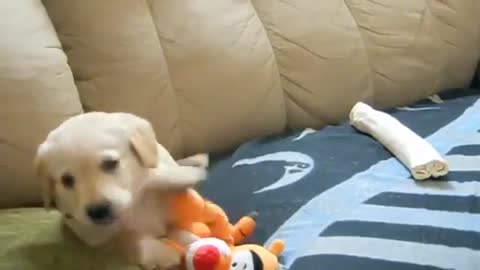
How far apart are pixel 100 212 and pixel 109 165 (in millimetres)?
72

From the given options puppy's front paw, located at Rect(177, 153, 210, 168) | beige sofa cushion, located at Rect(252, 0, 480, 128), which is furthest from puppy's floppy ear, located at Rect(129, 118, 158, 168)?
beige sofa cushion, located at Rect(252, 0, 480, 128)

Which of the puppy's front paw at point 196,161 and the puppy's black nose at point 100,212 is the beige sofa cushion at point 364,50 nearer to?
the puppy's front paw at point 196,161

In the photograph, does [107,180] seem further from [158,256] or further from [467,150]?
[467,150]

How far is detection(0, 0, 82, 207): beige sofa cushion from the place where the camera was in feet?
5.11

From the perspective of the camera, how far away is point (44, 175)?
4.28 feet

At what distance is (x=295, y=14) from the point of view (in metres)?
1.93

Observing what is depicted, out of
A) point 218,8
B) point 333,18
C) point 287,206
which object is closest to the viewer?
point 287,206

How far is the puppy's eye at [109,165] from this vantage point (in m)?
1.26

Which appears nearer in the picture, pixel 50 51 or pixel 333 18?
pixel 50 51

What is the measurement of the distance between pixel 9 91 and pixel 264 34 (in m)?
0.60

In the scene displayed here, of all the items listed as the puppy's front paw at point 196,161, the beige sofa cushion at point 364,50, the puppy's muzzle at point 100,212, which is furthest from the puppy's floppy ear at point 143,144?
the beige sofa cushion at point 364,50

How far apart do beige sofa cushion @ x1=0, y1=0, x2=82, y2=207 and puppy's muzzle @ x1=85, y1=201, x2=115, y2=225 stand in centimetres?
34

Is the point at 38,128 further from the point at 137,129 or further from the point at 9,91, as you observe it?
the point at 137,129

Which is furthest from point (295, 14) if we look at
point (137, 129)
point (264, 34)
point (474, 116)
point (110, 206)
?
point (110, 206)
